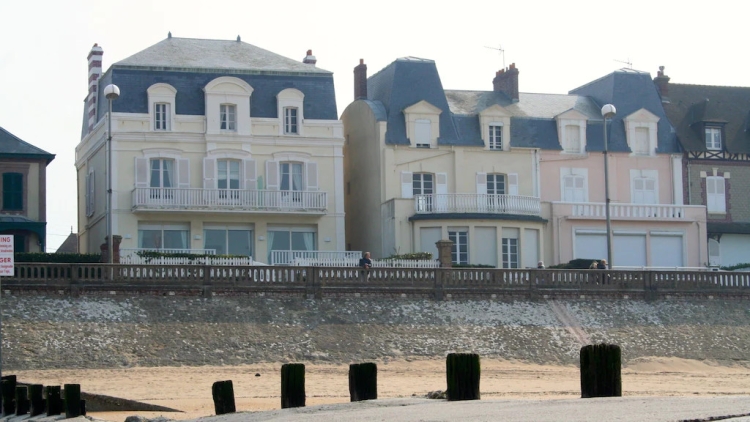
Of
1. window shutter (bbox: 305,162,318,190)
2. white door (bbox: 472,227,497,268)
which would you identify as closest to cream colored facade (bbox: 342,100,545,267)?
white door (bbox: 472,227,497,268)

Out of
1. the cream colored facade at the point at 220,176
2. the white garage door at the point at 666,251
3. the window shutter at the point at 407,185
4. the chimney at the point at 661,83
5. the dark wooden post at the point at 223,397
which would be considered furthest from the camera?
the chimney at the point at 661,83

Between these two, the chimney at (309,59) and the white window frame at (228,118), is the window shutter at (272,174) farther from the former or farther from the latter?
the chimney at (309,59)

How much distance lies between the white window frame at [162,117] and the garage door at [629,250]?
17.7m

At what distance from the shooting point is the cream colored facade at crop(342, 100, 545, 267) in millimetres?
49531

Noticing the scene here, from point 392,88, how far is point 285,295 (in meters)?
15.4

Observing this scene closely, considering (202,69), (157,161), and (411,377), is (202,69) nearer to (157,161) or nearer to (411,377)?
(157,161)

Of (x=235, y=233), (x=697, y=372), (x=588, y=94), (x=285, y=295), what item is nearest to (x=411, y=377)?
(x=285, y=295)

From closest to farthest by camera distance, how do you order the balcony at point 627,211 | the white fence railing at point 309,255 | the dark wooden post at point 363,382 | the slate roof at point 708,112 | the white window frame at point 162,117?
the dark wooden post at point 363,382 < the white fence railing at point 309,255 < the white window frame at point 162,117 < the balcony at point 627,211 < the slate roof at point 708,112

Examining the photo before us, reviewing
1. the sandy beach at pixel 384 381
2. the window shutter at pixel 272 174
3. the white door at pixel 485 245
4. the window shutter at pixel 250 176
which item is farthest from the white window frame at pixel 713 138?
the window shutter at pixel 250 176

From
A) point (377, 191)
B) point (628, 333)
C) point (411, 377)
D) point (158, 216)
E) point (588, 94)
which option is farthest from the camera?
point (588, 94)

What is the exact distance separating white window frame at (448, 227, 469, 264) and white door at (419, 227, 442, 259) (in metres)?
0.52

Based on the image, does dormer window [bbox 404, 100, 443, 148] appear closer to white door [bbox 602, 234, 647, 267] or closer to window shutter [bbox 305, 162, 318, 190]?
window shutter [bbox 305, 162, 318, 190]

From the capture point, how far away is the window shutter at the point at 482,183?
52.0m

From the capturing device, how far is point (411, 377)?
34.6 meters
